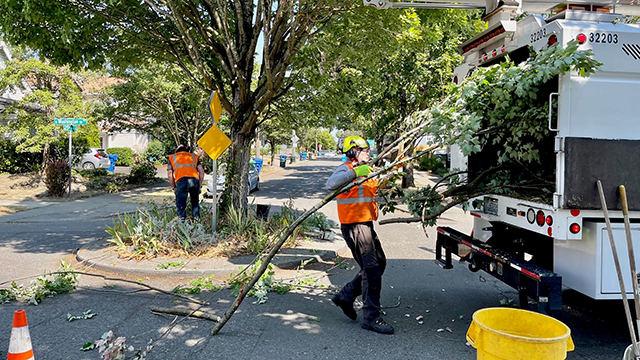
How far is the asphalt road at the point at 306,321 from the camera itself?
4.25 metres

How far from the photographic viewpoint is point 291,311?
5.29 m

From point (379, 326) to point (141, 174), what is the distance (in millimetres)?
18271

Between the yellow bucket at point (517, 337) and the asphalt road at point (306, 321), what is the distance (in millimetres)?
1033

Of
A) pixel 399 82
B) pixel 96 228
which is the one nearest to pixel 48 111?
pixel 96 228

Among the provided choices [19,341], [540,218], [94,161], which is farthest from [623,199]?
[94,161]

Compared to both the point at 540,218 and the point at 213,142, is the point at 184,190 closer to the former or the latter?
the point at 213,142

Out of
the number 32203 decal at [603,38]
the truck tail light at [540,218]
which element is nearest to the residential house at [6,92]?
the truck tail light at [540,218]

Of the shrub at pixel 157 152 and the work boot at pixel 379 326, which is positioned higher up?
the shrub at pixel 157 152

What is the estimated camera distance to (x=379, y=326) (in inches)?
184

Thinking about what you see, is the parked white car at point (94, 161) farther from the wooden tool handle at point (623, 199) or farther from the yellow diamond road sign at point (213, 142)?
the wooden tool handle at point (623, 199)

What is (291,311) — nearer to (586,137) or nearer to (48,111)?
(586,137)

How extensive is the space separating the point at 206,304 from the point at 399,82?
13885 mm

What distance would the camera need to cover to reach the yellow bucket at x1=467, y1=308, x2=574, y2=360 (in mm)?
2691

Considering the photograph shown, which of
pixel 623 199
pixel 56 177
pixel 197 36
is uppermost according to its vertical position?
pixel 197 36
